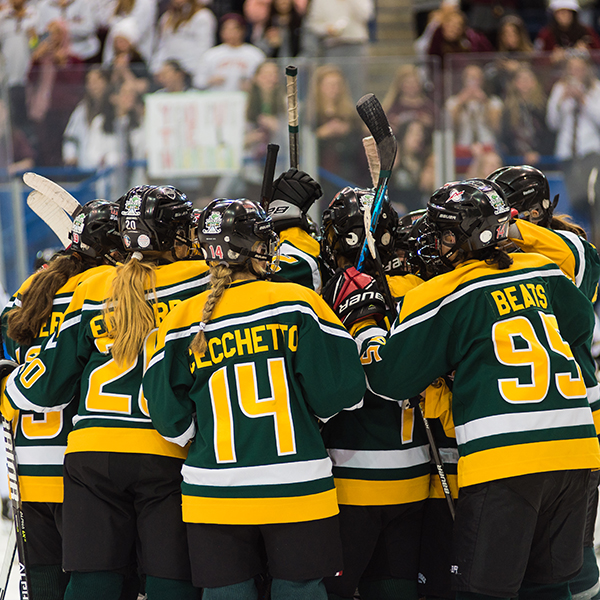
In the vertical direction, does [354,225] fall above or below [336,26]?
below

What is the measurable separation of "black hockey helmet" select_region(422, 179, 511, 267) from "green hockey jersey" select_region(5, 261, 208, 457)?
74 cm

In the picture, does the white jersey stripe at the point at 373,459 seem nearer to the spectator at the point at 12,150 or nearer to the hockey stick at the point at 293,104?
the hockey stick at the point at 293,104

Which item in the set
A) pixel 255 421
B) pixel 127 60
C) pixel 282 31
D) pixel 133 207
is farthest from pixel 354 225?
pixel 127 60

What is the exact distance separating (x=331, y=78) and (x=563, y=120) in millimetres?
1760

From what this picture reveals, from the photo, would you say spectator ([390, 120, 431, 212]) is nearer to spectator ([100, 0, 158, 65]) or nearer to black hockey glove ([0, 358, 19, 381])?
spectator ([100, 0, 158, 65])

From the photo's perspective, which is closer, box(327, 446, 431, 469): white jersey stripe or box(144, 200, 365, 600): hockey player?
box(144, 200, 365, 600): hockey player

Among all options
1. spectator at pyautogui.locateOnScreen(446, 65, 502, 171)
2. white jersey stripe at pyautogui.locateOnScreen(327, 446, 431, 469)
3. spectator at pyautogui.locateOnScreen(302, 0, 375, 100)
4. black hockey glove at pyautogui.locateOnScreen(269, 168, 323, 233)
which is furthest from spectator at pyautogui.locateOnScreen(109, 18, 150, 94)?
white jersey stripe at pyautogui.locateOnScreen(327, 446, 431, 469)

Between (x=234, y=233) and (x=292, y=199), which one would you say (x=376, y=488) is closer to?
(x=234, y=233)

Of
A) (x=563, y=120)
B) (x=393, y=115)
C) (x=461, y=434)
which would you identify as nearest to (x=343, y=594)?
(x=461, y=434)

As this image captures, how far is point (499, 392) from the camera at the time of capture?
2.34 metres

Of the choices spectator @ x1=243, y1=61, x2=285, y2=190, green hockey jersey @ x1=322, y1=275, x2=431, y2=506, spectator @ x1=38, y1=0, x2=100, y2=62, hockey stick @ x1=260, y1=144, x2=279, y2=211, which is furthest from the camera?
spectator @ x1=38, y1=0, x2=100, y2=62

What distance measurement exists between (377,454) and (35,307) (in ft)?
3.92

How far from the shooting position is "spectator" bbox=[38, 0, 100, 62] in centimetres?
788

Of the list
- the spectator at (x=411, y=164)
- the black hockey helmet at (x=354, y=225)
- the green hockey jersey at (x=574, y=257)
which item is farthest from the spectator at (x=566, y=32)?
the black hockey helmet at (x=354, y=225)
